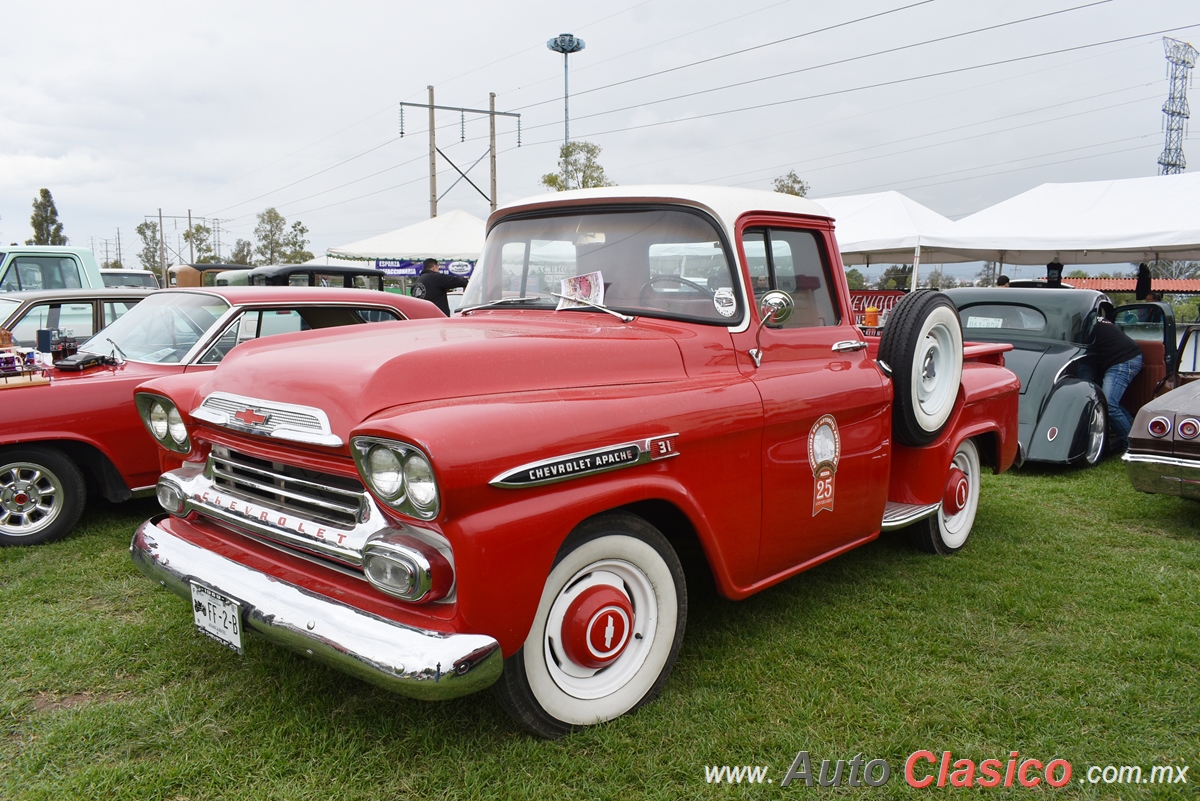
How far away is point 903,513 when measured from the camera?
12.9ft

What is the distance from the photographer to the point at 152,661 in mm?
3156

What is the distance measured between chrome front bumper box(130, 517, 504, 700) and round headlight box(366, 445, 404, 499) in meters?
0.36

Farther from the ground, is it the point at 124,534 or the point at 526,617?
the point at 526,617

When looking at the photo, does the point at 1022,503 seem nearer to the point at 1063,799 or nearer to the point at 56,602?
the point at 1063,799

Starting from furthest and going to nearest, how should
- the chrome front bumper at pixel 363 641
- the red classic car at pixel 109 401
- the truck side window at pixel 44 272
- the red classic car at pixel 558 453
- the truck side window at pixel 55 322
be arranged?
the truck side window at pixel 44 272
the truck side window at pixel 55 322
the red classic car at pixel 109 401
the red classic car at pixel 558 453
the chrome front bumper at pixel 363 641

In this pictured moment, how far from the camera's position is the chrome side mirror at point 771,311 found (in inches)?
123

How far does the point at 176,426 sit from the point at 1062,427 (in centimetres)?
643

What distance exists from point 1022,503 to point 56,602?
19.5 ft

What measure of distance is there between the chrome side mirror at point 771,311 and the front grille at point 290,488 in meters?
1.65

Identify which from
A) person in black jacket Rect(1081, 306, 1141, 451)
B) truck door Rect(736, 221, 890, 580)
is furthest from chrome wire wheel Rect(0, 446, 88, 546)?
person in black jacket Rect(1081, 306, 1141, 451)

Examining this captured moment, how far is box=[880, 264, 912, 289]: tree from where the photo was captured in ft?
79.6

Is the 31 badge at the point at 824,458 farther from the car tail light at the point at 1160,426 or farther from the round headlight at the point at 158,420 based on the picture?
the car tail light at the point at 1160,426

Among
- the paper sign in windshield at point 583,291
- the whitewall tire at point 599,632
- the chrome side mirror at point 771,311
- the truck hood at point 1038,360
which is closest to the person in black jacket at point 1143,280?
the truck hood at point 1038,360

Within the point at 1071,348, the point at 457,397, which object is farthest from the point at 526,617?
the point at 1071,348
